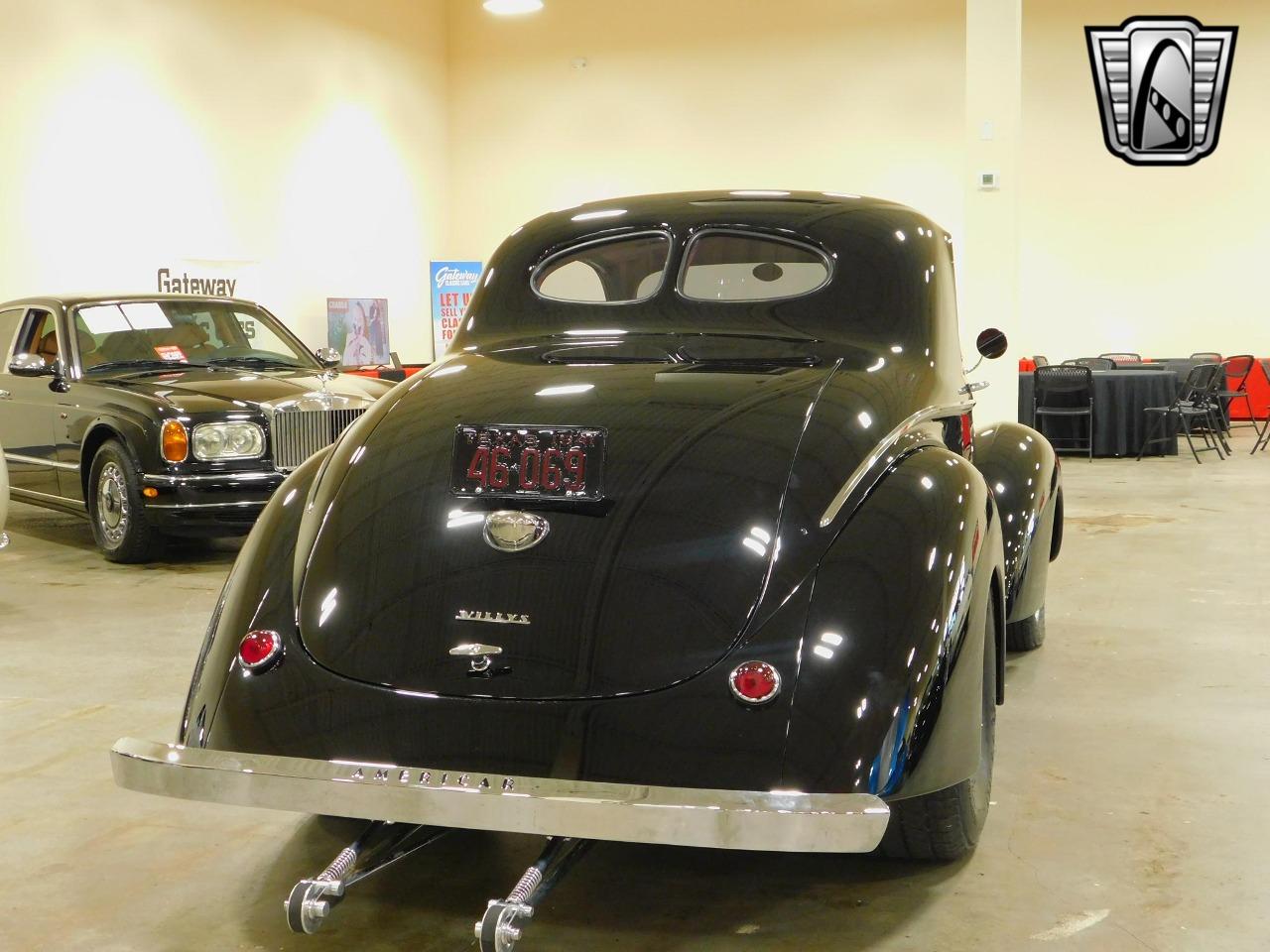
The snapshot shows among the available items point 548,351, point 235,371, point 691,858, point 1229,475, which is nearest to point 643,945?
point 691,858

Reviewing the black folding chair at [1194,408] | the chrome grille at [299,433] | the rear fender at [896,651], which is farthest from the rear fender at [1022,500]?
the black folding chair at [1194,408]

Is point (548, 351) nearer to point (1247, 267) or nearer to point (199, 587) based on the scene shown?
point (199, 587)

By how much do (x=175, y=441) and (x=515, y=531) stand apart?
454cm

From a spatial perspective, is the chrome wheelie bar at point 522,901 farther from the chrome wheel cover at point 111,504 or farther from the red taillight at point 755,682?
the chrome wheel cover at point 111,504

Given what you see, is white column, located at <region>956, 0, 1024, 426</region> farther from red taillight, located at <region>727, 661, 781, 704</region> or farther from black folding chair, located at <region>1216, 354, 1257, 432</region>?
red taillight, located at <region>727, 661, 781, 704</region>

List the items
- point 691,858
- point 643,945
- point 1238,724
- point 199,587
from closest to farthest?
point 643,945 → point 691,858 → point 1238,724 → point 199,587

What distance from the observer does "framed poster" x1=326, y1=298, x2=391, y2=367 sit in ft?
51.0

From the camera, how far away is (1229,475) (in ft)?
36.0

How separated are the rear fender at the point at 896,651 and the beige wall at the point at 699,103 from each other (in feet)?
49.1

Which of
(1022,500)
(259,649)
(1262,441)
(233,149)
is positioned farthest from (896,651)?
(233,149)

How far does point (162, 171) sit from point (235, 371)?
692 cm

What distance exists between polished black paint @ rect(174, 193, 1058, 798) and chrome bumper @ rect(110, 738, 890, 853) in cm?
11

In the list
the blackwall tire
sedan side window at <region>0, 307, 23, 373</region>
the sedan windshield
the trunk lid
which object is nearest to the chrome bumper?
the trunk lid

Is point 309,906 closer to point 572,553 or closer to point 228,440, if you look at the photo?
point 572,553
